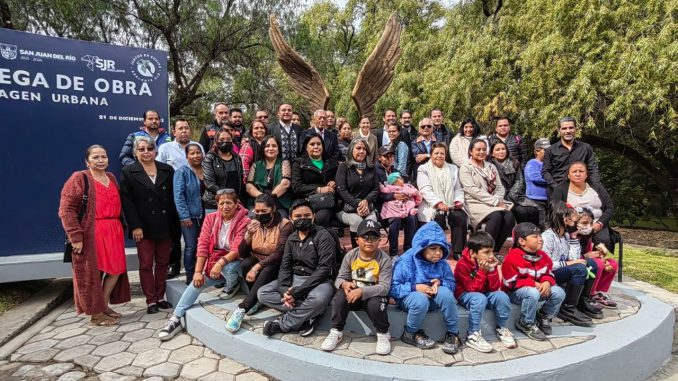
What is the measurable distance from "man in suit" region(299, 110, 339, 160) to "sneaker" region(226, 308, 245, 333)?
220 cm

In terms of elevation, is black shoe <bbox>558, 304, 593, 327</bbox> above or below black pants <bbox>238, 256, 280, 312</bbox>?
below

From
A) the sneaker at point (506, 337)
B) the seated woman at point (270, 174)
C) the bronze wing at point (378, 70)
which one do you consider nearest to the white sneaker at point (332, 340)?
the sneaker at point (506, 337)

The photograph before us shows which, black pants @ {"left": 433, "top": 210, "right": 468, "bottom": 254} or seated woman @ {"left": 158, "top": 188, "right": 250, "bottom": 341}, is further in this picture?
black pants @ {"left": 433, "top": 210, "right": 468, "bottom": 254}

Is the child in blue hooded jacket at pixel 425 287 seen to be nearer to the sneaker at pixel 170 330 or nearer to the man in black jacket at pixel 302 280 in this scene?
the man in black jacket at pixel 302 280

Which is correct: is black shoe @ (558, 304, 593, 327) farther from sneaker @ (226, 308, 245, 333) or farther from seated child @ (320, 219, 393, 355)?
sneaker @ (226, 308, 245, 333)

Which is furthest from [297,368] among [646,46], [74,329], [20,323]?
[646,46]

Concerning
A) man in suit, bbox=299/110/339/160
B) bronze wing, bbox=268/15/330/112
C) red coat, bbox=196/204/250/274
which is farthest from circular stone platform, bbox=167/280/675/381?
bronze wing, bbox=268/15/330/112

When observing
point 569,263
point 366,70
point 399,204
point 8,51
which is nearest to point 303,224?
point 399,204

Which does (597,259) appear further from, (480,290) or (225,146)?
(225,146)

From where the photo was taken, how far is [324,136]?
4.96 metres

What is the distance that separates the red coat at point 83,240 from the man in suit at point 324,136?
2331 millimetres

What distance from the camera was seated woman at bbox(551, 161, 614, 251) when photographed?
161 inches

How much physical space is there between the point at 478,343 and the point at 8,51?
5638 millimetres

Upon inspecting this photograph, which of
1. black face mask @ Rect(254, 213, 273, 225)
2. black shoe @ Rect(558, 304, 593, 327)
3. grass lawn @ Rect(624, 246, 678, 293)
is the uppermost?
black face mask @ Rect(254, 213, 273, 225)
